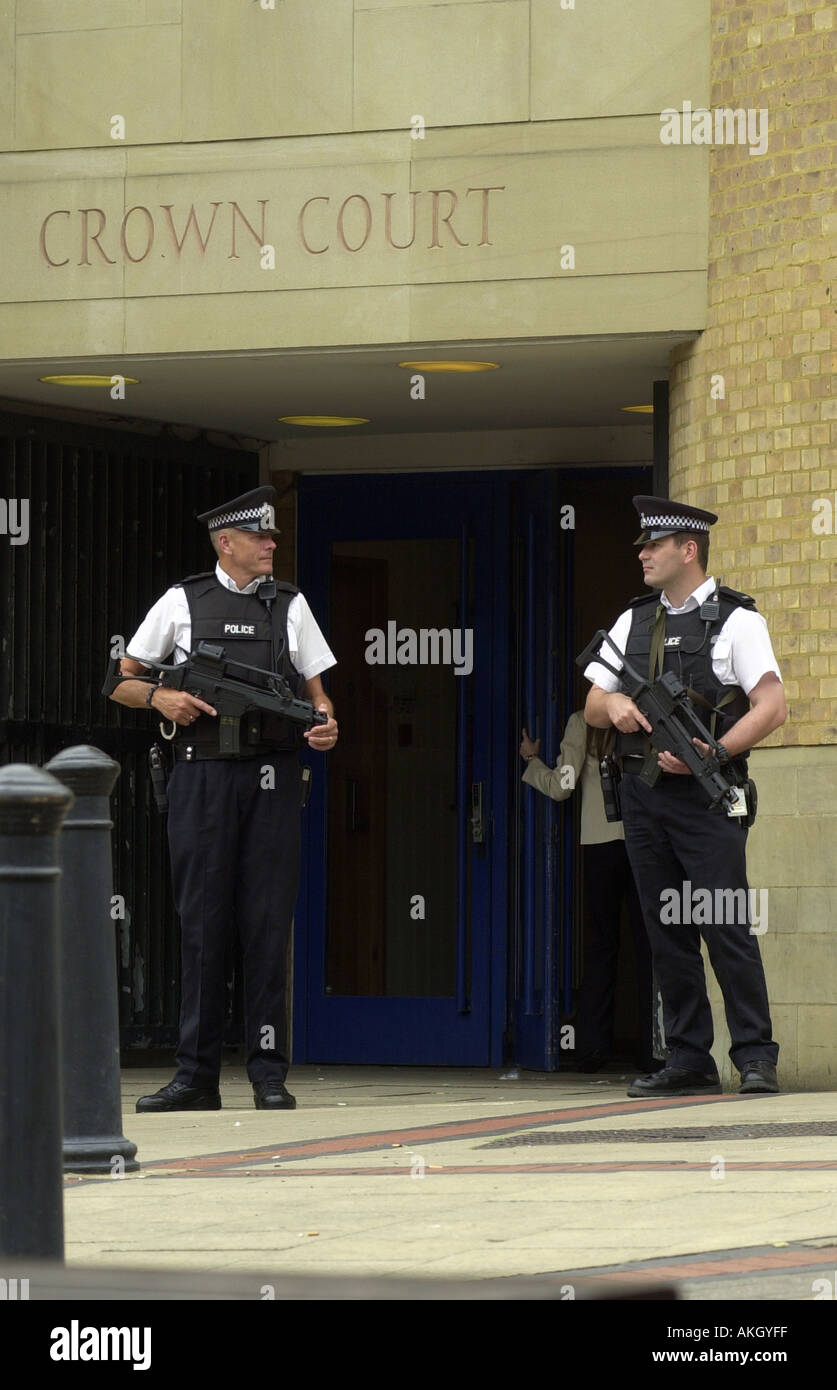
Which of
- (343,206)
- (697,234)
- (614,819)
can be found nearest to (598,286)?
(697,234)

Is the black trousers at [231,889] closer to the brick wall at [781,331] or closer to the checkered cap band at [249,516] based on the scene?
the checkered cap band at [249,516]

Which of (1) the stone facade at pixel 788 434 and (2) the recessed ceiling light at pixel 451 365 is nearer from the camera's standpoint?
(1) the stone facade at pixel 788 434

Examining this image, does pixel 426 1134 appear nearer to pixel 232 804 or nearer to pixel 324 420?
pixel 232 804

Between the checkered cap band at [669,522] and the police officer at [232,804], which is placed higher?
the checkered cap band at [669,522]

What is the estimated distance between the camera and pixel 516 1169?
5777 millimetres

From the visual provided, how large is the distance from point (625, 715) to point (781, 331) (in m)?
1.99

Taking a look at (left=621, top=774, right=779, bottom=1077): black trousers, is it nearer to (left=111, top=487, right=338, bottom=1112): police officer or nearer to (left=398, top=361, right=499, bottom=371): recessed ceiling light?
(left=111, top=487, right=338, bottom=1112): police officer

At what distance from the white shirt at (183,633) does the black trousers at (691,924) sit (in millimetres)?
1196

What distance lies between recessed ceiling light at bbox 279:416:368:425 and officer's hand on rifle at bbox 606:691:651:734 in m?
3.65

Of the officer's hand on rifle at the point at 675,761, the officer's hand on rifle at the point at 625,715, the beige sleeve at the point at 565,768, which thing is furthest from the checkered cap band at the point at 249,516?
the beige sleeve at the point at 565,768

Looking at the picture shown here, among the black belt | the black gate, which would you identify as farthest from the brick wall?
the black gate

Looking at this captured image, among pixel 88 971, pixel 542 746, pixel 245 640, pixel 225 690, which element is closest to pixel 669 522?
pixel 245 640

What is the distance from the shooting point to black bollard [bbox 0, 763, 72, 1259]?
383 centimetres

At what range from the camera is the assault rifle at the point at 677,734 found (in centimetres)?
761
